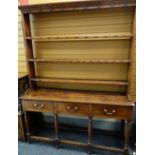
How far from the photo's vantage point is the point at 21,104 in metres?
2.17

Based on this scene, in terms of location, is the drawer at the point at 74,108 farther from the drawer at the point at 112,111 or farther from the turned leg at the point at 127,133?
the turned leg at the point at 127,133

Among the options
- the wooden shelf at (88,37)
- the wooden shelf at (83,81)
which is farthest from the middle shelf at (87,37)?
the wooden shelf at (83,81)

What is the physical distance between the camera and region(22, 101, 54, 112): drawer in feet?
6.72

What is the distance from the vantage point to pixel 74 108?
6.48 feet

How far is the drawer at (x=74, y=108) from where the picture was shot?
6.38 ft

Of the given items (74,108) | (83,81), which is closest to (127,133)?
(74,108)

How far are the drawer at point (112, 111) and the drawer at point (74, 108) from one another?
0.10 meters

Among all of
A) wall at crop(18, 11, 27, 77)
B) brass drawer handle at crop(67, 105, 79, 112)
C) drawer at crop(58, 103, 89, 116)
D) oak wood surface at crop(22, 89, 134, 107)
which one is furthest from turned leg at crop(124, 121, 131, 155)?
wall at crop(18, 11, 27, 77)

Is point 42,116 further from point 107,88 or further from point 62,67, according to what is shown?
point 107,88

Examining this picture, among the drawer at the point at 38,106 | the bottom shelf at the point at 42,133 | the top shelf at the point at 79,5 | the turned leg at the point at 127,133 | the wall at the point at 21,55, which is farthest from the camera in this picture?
the wall at the point at 21,55
